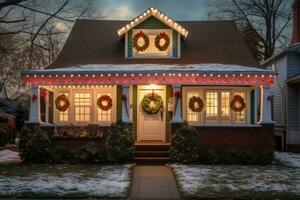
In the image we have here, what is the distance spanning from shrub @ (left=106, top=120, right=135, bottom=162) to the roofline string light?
2145mm

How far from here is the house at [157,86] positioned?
1998cm

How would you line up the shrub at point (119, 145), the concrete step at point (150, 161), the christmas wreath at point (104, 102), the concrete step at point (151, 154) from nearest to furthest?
the shrub at point (119, 145)
the concrete step at point (150, 161)
the concrete step at point (151, 154)
the christmas wreath at point (104, 102)

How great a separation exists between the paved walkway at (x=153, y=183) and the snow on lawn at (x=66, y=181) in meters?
0.28

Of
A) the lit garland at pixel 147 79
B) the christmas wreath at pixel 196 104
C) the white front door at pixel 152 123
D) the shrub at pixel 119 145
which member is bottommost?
the shrub at pixel 119 145

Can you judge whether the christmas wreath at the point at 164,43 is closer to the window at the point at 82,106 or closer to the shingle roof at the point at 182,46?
the shingle roof at the point at 182,46

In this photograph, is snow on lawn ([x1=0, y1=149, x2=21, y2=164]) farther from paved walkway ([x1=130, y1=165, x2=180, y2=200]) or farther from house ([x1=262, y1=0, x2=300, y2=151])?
house ([x1=262, y1=0, x2=300, y2=151])

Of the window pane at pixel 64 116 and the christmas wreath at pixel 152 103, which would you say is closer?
the christmas wreath at pixel 152 103

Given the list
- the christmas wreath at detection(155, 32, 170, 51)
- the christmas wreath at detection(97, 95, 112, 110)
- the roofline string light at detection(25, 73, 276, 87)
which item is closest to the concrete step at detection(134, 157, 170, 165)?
the roofline string light at detection(25, 73, 276, 87)

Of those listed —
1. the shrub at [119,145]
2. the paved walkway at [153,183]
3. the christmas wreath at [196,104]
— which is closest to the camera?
the paved walkway at [153,183]

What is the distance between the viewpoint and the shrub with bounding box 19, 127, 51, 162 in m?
18.9

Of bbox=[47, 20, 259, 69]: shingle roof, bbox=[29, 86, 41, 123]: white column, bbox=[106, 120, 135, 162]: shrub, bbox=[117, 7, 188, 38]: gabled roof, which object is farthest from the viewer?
bbox=[117, 7, 188, 38]: gabled roof

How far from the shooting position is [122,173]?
1606 cm

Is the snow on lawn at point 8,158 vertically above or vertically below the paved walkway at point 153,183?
above

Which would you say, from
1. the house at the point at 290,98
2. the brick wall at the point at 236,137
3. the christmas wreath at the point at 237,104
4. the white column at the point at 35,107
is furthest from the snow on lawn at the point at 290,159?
the white column at the point at 35,107
